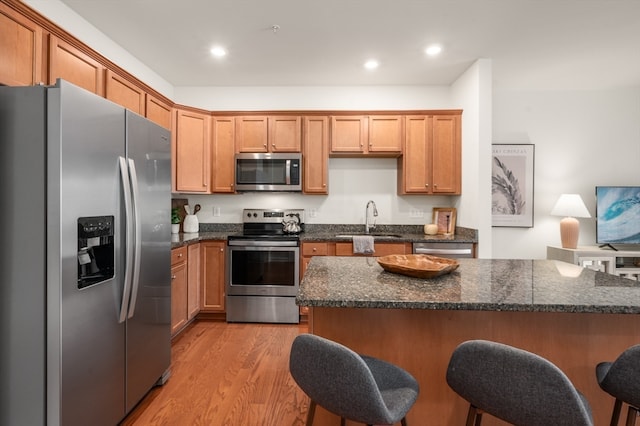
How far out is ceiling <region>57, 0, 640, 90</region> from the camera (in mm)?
2457

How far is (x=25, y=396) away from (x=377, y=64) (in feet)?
11.8

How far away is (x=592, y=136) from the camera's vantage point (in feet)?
13.5

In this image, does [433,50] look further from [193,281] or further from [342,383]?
[193,281]

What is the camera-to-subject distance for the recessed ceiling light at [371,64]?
336cm

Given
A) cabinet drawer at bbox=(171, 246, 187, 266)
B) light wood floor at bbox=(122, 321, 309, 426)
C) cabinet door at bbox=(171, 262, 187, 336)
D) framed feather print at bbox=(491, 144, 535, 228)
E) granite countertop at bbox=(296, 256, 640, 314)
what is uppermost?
framed feather print at bbox=(491, 144, 535, 228)

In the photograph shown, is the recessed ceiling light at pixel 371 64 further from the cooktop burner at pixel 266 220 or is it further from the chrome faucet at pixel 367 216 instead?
the cooktop burner at pixel 266 220

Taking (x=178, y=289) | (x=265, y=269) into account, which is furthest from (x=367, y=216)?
(x=178, y=289)

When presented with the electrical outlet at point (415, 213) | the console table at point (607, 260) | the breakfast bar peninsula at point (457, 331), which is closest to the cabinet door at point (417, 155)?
the electrical outlet at point (415, 213)

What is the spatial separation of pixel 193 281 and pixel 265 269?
732 mm

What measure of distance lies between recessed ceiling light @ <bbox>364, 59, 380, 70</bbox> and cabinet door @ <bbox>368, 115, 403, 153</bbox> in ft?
1.75

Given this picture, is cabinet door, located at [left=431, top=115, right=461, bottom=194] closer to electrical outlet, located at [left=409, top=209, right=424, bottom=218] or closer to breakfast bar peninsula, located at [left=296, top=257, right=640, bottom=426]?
electrical outlet, located at [left=409, top=209, right=424, bottom=218]

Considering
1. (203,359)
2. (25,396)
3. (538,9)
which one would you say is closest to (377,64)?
(538,9)

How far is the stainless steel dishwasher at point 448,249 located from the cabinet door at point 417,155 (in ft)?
2.38

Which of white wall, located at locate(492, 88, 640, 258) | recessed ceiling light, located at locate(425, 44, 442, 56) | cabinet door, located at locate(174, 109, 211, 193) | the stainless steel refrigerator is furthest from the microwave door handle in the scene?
white wall, located at locate(492, 88, 640, 258)
